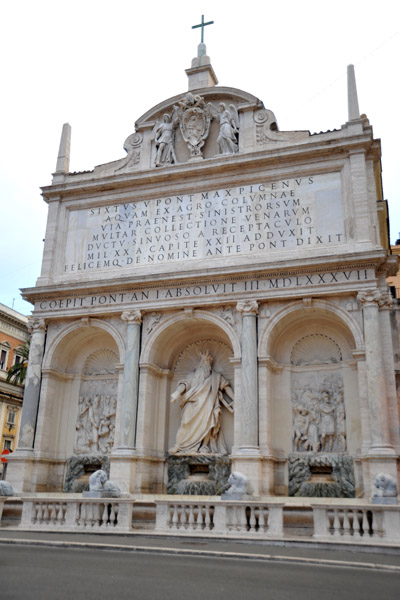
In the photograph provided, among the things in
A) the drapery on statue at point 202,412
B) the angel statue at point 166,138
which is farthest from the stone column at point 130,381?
the angel statue at point 166,138

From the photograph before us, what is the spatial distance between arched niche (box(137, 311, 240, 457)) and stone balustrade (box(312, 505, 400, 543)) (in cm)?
730

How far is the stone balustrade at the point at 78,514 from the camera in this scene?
13.8 metres

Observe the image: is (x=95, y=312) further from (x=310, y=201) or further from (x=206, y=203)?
(x=310, y=201)

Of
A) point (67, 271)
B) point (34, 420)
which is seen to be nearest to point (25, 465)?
point (34, 420)

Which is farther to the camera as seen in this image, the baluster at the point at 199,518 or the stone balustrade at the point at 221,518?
the baluster at the point at 199,518

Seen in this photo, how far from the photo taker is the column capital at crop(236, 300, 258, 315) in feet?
62.2

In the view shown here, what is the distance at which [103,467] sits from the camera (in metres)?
20.3

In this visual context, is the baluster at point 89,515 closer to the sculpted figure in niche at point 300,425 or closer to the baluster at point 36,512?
the baluster at point 36,512

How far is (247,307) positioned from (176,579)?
11859 mm

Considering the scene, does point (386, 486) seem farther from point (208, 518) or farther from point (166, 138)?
point (166, 138)

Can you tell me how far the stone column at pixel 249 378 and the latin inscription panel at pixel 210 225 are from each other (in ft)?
7.20

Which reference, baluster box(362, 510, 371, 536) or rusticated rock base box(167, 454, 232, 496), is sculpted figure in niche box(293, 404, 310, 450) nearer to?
rusticated rock base box(167, 454, 232, 496)

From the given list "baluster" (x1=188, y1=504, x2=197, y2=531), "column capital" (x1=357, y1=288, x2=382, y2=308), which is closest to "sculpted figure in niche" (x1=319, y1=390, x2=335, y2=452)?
"column capital" (x1=357, y1=288, x2=382, y2=308)

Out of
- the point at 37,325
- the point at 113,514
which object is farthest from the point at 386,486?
the point at 37,325
